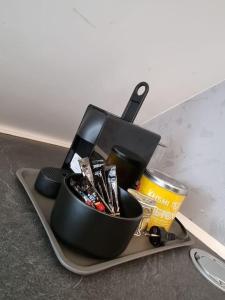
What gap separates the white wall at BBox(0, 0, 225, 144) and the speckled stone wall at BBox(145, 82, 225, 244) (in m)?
0.07

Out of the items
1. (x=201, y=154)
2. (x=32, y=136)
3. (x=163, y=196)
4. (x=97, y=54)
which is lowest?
(x=32, y=136)

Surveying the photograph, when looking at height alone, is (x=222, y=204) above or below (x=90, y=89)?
below

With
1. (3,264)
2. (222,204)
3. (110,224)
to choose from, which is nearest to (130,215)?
(110,224)

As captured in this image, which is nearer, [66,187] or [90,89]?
[66,187]

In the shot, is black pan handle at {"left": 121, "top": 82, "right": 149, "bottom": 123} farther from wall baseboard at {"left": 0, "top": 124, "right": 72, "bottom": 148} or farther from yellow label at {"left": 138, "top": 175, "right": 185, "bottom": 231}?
wall baseboard at {"left": 0, "top": 124, "right": 72, "bottom": 148}

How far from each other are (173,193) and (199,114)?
1.43ft

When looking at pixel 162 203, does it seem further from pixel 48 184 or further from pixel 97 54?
pixel 97 54

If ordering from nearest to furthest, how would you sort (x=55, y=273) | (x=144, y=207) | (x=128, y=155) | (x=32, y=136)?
(x=55, y=273)
(x=144, y=207)
(x=128, y=155)
(x=32, y=136)

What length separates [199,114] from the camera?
0.92m

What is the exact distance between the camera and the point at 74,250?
0.41m

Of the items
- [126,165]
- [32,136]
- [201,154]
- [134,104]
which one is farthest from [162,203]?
[32,136]

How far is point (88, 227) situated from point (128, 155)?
31 cm

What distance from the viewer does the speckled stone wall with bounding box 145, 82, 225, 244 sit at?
81cm

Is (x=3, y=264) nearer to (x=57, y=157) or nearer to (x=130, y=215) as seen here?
(x=130, y=215)
